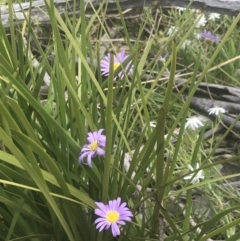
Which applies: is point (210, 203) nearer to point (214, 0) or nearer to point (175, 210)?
point (175, 210)

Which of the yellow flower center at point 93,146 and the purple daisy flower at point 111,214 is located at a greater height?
the yellow flower center at point 93,146

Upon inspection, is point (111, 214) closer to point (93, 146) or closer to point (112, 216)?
point (112, 216)

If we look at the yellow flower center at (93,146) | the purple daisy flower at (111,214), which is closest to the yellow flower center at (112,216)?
the purple daisy flower at (111,214)

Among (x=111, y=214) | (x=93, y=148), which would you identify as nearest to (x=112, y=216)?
(x=111, y=214)

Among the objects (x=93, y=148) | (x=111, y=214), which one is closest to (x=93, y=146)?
(x=93, y=148)

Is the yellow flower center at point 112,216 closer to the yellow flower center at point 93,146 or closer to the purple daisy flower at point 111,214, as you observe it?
the purple daisy flower at point 111,214

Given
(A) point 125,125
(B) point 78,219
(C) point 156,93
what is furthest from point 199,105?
(B) point 78,219
